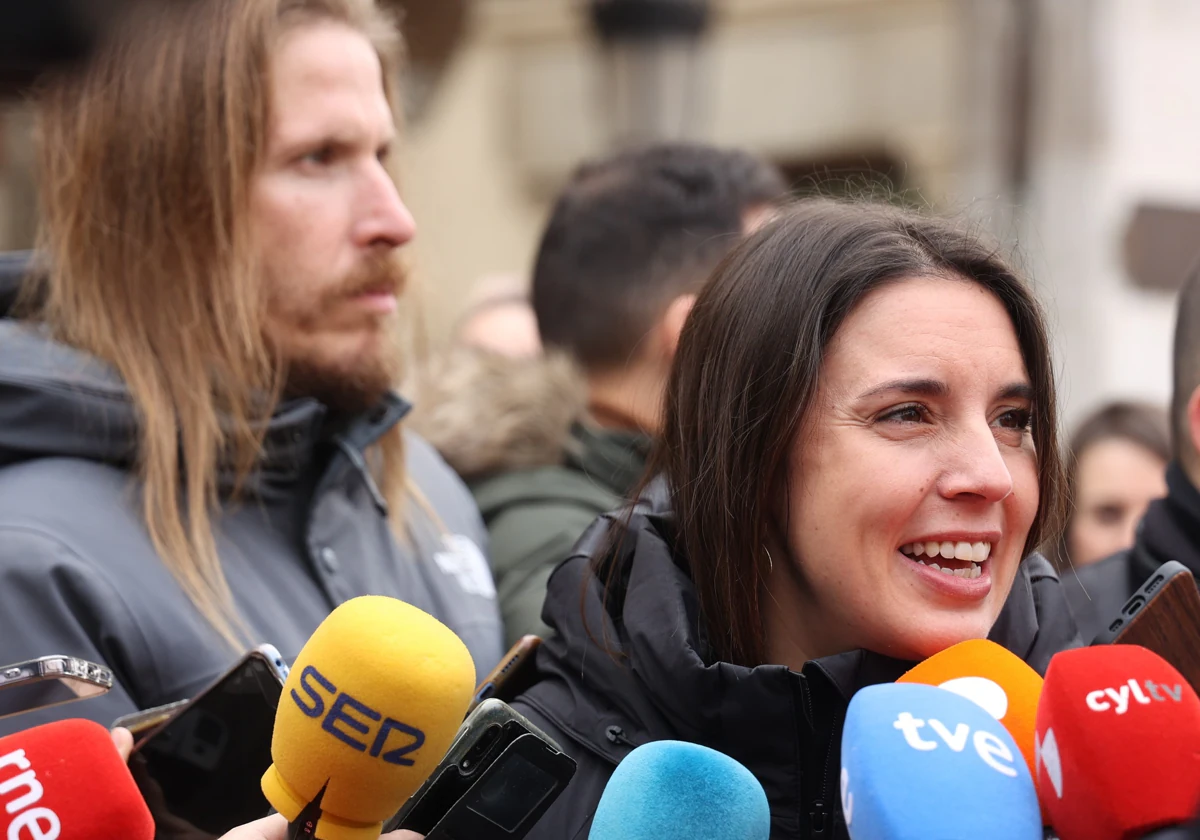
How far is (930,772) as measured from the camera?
1.40m

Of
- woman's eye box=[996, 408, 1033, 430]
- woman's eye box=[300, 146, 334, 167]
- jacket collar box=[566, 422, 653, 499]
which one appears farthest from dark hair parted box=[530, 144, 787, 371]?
woman's eye box=[996, 408, 1033, 430]

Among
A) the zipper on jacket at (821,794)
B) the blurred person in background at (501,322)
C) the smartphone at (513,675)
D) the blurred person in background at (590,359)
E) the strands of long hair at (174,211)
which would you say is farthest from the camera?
the blurred person in background at (501,322)

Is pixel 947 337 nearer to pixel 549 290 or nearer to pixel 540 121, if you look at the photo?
pixel 549 290

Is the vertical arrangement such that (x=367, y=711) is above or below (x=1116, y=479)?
above

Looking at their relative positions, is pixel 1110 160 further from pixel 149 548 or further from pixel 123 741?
pixel 123 741

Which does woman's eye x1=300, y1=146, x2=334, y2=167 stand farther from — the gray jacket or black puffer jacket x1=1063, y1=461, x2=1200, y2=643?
black puffer jacket x1=1063, y1=461, x2=1200, y2=643

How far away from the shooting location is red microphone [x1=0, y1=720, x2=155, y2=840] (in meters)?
1.49

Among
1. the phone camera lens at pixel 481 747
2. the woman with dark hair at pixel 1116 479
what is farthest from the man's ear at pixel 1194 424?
the phone camera lens at pixel 481 747

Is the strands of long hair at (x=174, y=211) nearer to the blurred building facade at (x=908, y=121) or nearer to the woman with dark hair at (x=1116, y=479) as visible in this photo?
the blurred building facade at (x=908, y=121)

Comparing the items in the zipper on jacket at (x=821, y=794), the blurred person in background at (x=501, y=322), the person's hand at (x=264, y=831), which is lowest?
the blurred person in background at (x=501, y=322)

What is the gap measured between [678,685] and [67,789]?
2.45 feet

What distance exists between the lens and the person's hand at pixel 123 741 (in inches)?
73.1

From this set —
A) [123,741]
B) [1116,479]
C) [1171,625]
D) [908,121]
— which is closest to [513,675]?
[123,741]

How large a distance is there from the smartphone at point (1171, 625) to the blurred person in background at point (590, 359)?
131cm
